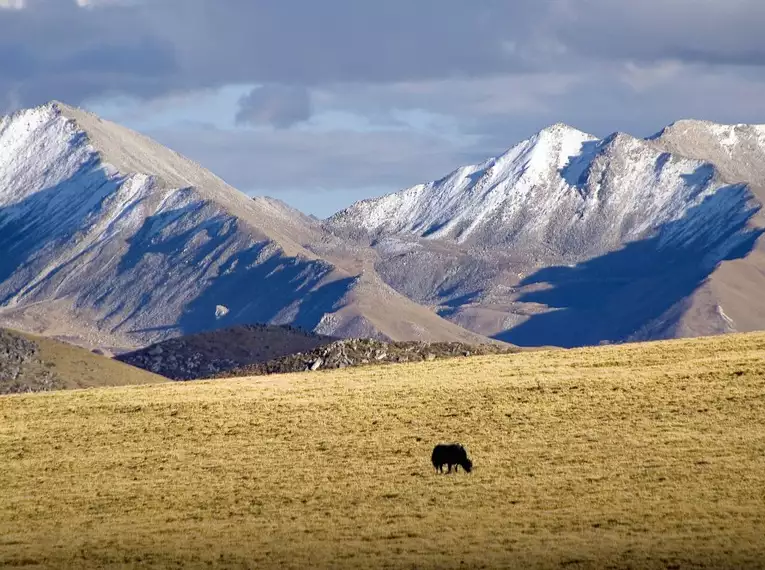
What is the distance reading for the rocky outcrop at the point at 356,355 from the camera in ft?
328

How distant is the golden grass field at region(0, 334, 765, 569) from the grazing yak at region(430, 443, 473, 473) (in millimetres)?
501

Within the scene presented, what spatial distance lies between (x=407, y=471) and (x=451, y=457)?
165cm

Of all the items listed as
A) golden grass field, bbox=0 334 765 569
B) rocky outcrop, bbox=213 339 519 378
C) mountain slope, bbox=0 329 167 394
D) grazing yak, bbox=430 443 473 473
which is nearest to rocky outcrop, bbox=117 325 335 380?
mountain slope, bbox=0 329 167 394

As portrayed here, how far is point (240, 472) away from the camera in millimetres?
52031

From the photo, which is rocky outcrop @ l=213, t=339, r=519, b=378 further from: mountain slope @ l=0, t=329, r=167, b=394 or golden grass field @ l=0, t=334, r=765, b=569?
golden grass field @ l=0, t=334, r=765, b=569

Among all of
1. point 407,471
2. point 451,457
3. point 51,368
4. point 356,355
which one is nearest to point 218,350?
point 51,368

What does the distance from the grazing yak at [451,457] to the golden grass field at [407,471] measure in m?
0.50

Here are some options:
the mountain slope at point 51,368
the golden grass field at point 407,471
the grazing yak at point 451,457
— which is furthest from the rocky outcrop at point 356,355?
the grazing yak at point 451,457

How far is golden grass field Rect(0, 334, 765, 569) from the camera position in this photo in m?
40.7

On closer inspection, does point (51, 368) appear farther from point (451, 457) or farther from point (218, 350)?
point (451, 457)

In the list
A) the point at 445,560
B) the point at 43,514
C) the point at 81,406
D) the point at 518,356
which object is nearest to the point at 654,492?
the point at 445,560

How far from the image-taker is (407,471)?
50031mm

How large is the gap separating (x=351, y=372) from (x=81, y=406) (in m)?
14.7

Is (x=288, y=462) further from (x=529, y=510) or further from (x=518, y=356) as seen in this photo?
(x=518, y=356)
